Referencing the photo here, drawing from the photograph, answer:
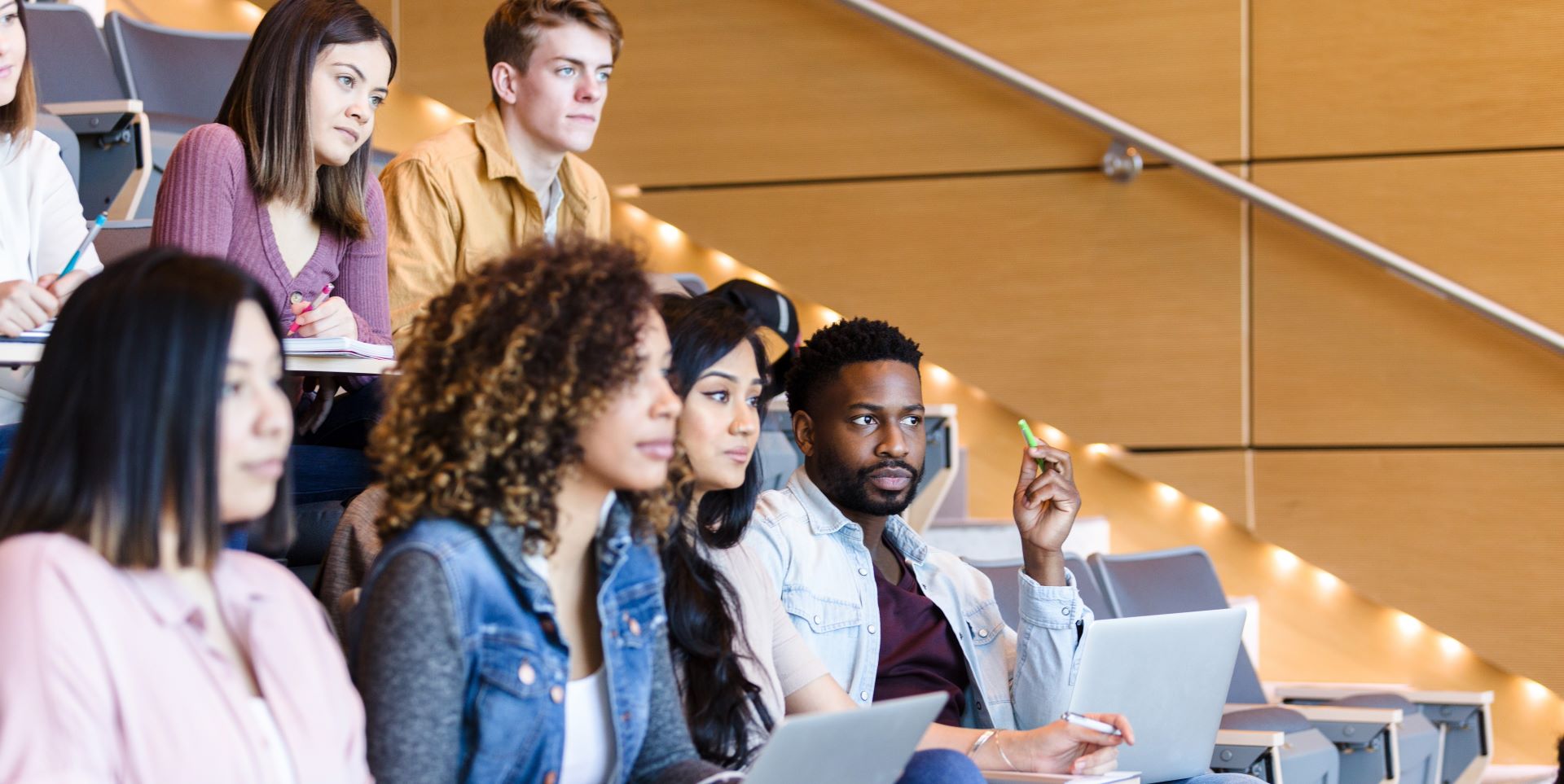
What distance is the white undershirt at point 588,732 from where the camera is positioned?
1.51 m

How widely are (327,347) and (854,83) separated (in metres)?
2.72

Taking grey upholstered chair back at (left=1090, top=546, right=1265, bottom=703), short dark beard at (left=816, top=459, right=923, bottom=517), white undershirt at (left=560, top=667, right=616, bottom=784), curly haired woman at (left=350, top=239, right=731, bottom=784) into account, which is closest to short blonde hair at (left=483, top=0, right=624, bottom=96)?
short dark beard at (left=816, top=459, right=923, bottom=517)

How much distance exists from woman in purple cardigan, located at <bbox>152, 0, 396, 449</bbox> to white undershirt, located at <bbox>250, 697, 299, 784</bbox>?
1.04 metres

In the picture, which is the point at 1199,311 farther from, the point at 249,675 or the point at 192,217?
the point at 249,675

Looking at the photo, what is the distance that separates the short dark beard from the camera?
2.34 metres

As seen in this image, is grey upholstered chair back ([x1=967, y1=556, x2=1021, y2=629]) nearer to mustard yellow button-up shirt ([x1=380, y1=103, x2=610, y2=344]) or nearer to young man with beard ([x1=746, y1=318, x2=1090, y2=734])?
young man with beard ([x1=746, y1=318, x2=1090, y2=734])

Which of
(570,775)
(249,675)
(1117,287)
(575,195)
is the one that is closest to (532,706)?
(570,775)

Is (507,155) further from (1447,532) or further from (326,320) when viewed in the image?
(1447,532)

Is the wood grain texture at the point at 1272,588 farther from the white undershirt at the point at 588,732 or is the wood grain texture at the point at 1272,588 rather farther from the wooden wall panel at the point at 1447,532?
the white undershirt at the point at 588,732

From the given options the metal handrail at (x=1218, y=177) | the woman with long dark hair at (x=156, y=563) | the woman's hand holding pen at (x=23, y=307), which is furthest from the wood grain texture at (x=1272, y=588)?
the woman with long dark hair at (x=156, y=563)

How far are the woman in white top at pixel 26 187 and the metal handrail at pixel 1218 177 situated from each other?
2.41 m

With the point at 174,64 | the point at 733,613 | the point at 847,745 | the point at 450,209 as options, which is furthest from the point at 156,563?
the point at 174,64

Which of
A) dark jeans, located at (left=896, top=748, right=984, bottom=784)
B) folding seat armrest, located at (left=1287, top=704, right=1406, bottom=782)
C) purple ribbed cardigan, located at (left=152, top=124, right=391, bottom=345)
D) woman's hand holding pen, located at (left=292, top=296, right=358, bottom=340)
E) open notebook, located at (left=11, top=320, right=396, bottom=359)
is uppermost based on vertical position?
purple ribbed cardigan, located at (left=152, top=124, right=391, bottom=345)

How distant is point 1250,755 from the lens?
2.53 metres
